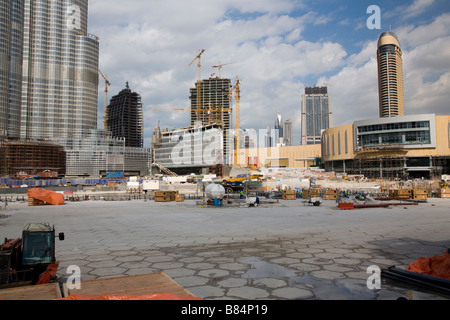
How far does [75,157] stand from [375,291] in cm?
16137

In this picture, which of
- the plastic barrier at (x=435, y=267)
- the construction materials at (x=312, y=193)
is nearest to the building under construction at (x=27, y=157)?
the construction materials at (x=312, y=193)

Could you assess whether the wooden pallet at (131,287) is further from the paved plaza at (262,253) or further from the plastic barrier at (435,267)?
the plastic barrier at (435,267)

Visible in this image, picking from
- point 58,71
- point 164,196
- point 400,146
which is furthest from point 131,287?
point 58,71

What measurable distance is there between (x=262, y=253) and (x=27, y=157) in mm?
129459

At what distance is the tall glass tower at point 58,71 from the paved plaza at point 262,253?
14231cm

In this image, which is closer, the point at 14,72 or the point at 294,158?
the point at 14,72

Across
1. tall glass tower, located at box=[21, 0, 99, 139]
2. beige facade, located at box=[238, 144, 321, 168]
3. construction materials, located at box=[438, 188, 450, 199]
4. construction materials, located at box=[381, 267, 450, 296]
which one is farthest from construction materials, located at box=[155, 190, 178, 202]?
beige facade, located at box=[238, 144, 321, 168]

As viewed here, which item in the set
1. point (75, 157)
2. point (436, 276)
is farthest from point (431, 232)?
point (75, 157)

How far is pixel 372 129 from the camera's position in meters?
94.7

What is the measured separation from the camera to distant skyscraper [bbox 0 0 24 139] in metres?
122

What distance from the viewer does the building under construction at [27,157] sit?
111750 mm
